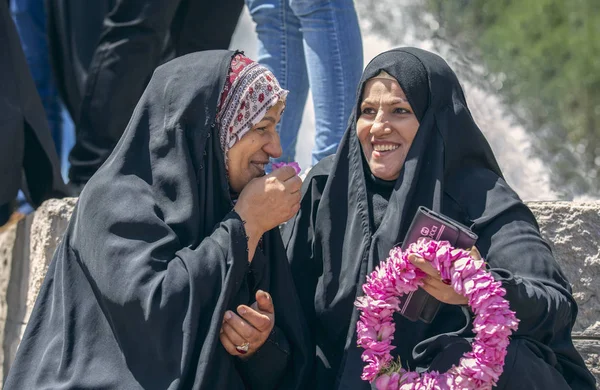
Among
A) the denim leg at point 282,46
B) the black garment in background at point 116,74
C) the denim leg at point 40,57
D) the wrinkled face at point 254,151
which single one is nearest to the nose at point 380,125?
the wrinkled face at point 254,151

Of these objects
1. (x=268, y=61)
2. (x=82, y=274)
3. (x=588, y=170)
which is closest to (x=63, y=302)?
(x=82, y=274)

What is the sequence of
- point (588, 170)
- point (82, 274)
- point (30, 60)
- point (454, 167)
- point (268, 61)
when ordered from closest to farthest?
point (82, 274) < point (454, 167) < point (268, 61) < point (30, 60) < point (588, 170)

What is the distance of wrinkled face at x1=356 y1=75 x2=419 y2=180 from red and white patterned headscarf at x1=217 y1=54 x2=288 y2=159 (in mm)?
345

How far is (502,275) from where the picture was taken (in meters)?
3.08

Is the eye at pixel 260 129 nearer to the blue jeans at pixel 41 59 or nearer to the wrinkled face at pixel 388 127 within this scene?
the wrinkled face at pixel 388 127

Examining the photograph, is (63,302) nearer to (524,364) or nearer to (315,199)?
(315,199)

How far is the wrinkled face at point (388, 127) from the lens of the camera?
3471 mm

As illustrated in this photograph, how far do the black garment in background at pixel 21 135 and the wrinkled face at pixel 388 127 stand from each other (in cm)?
172

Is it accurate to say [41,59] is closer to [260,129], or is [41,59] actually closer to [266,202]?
[260,129]

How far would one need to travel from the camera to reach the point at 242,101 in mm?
3309

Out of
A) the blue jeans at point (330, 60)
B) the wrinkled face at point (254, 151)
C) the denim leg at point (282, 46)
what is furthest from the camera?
the denim leg at point (282, 46)

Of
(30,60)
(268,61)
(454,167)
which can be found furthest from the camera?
(30,60)

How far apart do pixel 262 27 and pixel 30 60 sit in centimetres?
122

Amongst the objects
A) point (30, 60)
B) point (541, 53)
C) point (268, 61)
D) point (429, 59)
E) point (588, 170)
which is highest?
point (429, 59)
